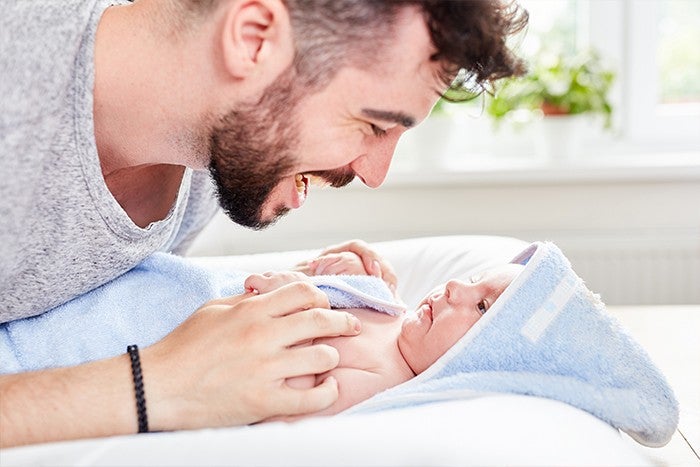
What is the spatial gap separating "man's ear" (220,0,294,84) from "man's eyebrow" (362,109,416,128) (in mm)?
123

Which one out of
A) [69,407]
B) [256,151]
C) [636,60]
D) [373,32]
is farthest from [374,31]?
[636,60]

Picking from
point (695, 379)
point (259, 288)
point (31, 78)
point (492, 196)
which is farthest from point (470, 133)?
point (31, 78)

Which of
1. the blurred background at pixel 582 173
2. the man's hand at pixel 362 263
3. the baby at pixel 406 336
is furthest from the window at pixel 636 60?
the baby at pixel 406 336

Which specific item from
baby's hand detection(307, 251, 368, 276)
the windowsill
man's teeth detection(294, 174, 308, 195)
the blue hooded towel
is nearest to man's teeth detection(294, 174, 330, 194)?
man's teeth detection(294, 174, 308, 195)

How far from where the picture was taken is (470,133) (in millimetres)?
3043

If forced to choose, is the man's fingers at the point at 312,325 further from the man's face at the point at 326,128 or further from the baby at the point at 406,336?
the man's face at the point at 326,128

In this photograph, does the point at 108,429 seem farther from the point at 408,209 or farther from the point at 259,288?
the point at 408,209

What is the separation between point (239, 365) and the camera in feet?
3.57

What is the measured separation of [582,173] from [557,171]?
69 mm

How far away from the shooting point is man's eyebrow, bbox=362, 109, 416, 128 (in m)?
1.23

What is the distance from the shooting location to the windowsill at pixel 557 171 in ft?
8.70

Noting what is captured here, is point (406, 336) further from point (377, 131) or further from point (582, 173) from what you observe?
point (582, 173)

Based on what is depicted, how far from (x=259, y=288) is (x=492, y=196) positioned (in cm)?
158

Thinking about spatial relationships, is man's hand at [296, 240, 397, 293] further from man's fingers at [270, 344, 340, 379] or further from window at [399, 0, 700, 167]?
window at [399, 0, 700, 167]
